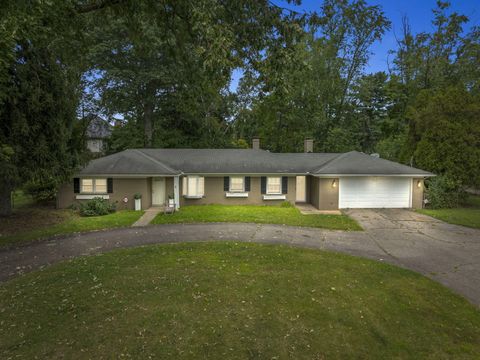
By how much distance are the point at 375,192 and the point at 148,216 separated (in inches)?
540

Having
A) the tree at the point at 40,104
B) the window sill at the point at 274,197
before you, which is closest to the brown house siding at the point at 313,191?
A: the window sill at the point at 274,197

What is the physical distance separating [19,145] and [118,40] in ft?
54.4

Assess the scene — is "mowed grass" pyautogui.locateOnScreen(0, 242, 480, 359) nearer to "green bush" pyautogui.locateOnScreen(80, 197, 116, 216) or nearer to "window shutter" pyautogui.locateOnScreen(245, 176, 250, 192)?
"green bush" pyautogui.locateOnScreen(80, 197, 116, 216)

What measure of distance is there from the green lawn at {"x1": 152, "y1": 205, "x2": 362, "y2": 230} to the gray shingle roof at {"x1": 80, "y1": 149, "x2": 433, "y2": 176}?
106 inches

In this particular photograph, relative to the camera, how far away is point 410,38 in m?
31.0

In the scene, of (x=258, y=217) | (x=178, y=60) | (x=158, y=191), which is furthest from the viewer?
(x=158, y=191)

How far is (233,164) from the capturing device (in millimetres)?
18625

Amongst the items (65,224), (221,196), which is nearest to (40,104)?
(65,224)

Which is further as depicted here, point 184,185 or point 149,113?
point 149,113

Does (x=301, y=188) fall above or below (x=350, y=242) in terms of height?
above

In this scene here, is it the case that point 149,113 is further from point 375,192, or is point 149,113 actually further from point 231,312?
point 231,312

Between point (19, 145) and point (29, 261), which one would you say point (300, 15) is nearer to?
point (29, 261)

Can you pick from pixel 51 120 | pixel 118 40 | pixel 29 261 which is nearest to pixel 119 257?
pixel 29 261

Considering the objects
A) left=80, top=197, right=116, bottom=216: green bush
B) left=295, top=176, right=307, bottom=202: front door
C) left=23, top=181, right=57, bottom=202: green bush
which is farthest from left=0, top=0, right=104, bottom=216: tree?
left=295, top=176, right=307, bottom=202: front door
